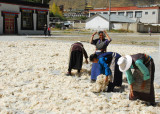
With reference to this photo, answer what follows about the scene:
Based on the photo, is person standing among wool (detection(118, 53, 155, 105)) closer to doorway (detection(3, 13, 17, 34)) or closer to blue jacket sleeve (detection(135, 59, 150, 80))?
blue jacket sleeve (detection(135, 59, 150, 80))

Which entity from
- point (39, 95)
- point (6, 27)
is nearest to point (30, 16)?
point (6, 27)

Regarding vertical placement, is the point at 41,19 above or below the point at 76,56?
above

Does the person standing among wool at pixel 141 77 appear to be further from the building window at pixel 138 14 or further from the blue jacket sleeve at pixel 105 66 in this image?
the building window at pixel 138 14

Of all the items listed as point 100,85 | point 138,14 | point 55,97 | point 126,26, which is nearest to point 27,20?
point 126,26

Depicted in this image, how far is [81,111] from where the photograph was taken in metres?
4.84

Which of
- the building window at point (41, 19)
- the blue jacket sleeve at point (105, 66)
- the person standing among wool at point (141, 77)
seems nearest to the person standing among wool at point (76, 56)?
the blue jacket sleeve at point (105, 66)

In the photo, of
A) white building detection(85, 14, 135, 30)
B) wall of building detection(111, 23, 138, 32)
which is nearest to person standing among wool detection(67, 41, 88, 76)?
wall of building detection(111, 23, 138, 32)

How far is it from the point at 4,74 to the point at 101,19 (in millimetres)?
61457

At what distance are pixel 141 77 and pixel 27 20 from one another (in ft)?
112

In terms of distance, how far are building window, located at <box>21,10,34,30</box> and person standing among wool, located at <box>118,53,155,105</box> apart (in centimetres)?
3342

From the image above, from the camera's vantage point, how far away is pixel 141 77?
515 cm

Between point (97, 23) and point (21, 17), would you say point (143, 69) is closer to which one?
point (21, 17)

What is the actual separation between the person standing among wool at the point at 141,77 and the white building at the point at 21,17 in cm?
3174

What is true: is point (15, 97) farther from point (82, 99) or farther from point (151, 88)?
point (151, 88)
